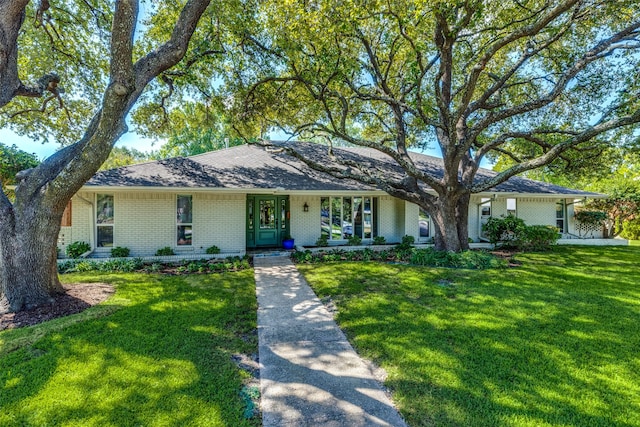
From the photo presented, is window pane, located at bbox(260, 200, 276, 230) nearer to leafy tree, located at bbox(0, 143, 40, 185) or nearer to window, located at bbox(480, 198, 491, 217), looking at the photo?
window, located at bbox(480, 198, 491, 217)

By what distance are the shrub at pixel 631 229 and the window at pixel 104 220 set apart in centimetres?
2679

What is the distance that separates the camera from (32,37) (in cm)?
959

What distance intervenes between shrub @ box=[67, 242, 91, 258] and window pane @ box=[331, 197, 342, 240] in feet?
30.4

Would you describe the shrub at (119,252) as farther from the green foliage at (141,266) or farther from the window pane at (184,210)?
the window pane at (184,210)

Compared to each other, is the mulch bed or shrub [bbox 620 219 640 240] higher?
shrub [bbox 620 219 640 240]

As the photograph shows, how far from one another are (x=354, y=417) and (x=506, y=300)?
489 cm

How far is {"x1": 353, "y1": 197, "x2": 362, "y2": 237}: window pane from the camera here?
13.6 m

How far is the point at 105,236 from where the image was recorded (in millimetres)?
10750

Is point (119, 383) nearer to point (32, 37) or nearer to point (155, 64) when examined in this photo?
point (155, 64)

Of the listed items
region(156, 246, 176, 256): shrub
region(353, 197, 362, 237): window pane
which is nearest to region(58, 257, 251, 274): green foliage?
region(156, 246, 176, 256): shrub

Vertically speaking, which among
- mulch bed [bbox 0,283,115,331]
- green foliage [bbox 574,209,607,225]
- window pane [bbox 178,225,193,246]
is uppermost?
green foliage [bbox 574,209,607,225]

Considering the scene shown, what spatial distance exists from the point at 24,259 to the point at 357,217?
10958 mm

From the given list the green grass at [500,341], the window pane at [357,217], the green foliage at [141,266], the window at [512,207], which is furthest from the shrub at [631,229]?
the green foliage at [141,266]

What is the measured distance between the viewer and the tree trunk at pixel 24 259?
5.48 m
